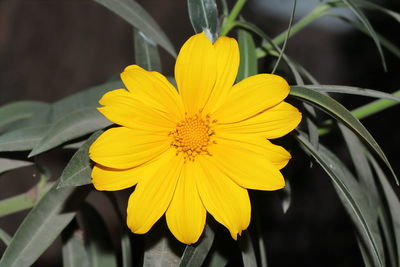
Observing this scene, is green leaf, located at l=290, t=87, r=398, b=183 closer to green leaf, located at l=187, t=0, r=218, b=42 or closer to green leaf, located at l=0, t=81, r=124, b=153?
green leaf, located at l=187, t=0, r=218, b=42

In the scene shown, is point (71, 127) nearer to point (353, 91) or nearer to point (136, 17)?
point (136, 17)

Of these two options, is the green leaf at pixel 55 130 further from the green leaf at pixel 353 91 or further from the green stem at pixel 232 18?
the green leaf at pixel 353 91

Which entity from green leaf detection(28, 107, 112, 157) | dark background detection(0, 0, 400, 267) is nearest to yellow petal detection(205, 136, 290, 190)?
green leaf detection(28, 107, 112, 157)

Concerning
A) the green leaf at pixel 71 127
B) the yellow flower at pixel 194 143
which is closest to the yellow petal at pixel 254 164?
the yellow flower at pixel 194 143

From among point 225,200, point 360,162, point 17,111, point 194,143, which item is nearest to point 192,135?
point 194,143

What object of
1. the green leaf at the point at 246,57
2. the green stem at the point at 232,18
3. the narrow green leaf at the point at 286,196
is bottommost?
the narrow green leaf at the point at 286,196

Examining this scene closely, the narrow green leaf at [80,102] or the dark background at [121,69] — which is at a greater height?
the dark background at [121,69]
